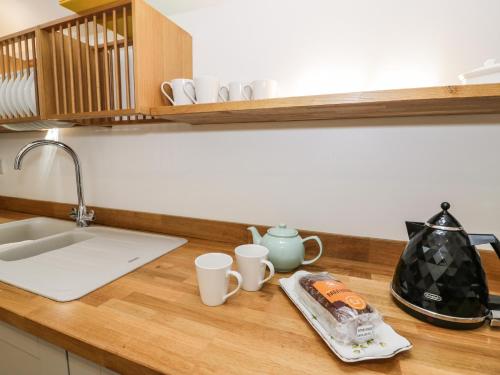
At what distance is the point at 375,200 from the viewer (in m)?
0.86

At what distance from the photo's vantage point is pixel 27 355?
610 millimetres

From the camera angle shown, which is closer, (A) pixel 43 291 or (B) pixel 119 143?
(A) pixel 43 291

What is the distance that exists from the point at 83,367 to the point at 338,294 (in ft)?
1.79

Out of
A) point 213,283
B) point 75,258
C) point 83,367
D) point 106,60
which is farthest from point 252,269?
point 106,60

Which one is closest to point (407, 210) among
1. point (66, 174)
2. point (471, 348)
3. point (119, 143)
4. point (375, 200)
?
point (375, 200)

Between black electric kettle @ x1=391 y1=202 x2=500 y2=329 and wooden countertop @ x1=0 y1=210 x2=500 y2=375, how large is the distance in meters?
0.03

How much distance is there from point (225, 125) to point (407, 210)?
712mm

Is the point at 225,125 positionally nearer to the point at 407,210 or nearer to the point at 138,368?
the point at 407,210

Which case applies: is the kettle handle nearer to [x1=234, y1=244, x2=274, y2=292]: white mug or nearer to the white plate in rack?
the white plate in rack

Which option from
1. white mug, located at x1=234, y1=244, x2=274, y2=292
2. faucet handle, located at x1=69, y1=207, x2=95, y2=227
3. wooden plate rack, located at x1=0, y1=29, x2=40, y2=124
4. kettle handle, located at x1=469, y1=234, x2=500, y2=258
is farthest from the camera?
faucet handle, located at x1=69, y1=207, x2=95, y2=227

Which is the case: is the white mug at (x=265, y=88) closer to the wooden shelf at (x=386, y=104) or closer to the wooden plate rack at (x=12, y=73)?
the wooden shelf at (x=386, y=104)

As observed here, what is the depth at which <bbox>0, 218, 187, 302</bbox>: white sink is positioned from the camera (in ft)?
2.23

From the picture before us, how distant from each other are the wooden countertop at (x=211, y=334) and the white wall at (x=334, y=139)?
294 millimetres

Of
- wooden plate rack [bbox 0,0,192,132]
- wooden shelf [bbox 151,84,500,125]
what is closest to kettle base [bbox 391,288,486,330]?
wooden shelf [bbox 151,84,500,125]
